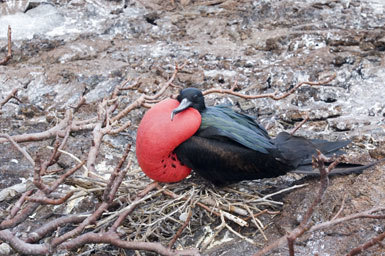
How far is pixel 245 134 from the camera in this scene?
2469mm

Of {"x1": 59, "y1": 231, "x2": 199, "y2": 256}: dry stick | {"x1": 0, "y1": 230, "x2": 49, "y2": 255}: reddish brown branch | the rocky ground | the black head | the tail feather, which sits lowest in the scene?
the rocky ground

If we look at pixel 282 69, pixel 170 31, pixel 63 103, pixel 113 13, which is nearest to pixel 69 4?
pixel 113 13

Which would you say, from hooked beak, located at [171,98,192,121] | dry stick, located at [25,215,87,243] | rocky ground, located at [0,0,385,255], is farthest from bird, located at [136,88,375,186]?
dry stick, located at [25,215,87,243]

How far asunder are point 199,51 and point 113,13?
46.2 inches

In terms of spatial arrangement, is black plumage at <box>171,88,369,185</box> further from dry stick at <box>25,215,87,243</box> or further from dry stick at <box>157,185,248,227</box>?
dry stick at <box>25,215,87,243</box>

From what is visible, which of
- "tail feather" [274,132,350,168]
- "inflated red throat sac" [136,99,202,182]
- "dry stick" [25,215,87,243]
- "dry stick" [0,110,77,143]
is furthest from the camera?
"dry stick" [0,110,77,143]

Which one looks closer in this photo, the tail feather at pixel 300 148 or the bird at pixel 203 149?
the bird at pixel 203 149

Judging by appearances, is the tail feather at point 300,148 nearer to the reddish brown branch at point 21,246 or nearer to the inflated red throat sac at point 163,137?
the inflated red throat sac at point 163,137

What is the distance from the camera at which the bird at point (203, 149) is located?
93.7 inches

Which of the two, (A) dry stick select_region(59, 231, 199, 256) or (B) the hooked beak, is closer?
(A) dry stick select_region(59, 231, 199, 256)

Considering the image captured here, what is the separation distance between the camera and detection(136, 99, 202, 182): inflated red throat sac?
2361 mm

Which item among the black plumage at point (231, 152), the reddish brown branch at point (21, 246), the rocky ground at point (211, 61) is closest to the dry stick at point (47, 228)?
the reddish brown branch at point (21, 246)

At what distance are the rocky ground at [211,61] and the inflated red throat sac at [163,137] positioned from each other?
514mm

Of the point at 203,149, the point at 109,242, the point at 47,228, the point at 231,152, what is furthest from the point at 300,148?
the point at 47,228
